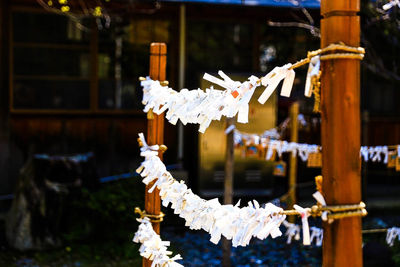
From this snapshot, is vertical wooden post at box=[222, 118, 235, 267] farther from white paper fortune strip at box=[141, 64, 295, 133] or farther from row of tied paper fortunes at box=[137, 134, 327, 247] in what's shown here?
white paper fortune strip at box=[141, 64, 295, 133]

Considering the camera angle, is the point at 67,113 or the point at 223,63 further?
the point at 223,63

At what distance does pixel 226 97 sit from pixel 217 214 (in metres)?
0.54

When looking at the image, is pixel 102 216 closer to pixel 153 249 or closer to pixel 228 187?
pixel 228 187

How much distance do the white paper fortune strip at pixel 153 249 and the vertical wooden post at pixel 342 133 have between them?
1111 millimetres

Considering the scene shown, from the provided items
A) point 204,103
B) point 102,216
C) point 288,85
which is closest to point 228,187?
point 102,216

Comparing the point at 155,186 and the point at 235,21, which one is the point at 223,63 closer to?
the point at 235,21

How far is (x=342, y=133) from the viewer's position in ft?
7.09

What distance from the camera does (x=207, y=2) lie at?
395 inches

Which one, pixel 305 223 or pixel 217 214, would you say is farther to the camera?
pixel 217 214

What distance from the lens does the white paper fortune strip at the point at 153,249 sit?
10.0 ft

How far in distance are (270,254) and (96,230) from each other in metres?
2.57

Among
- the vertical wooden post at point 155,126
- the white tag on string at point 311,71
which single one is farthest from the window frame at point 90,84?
the white tag on string at point 311,71

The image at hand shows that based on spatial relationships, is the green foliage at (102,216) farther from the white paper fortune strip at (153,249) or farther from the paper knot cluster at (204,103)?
the paper knot cluster at (204,103)

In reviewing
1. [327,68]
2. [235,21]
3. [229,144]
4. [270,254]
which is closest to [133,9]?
[235,21]
